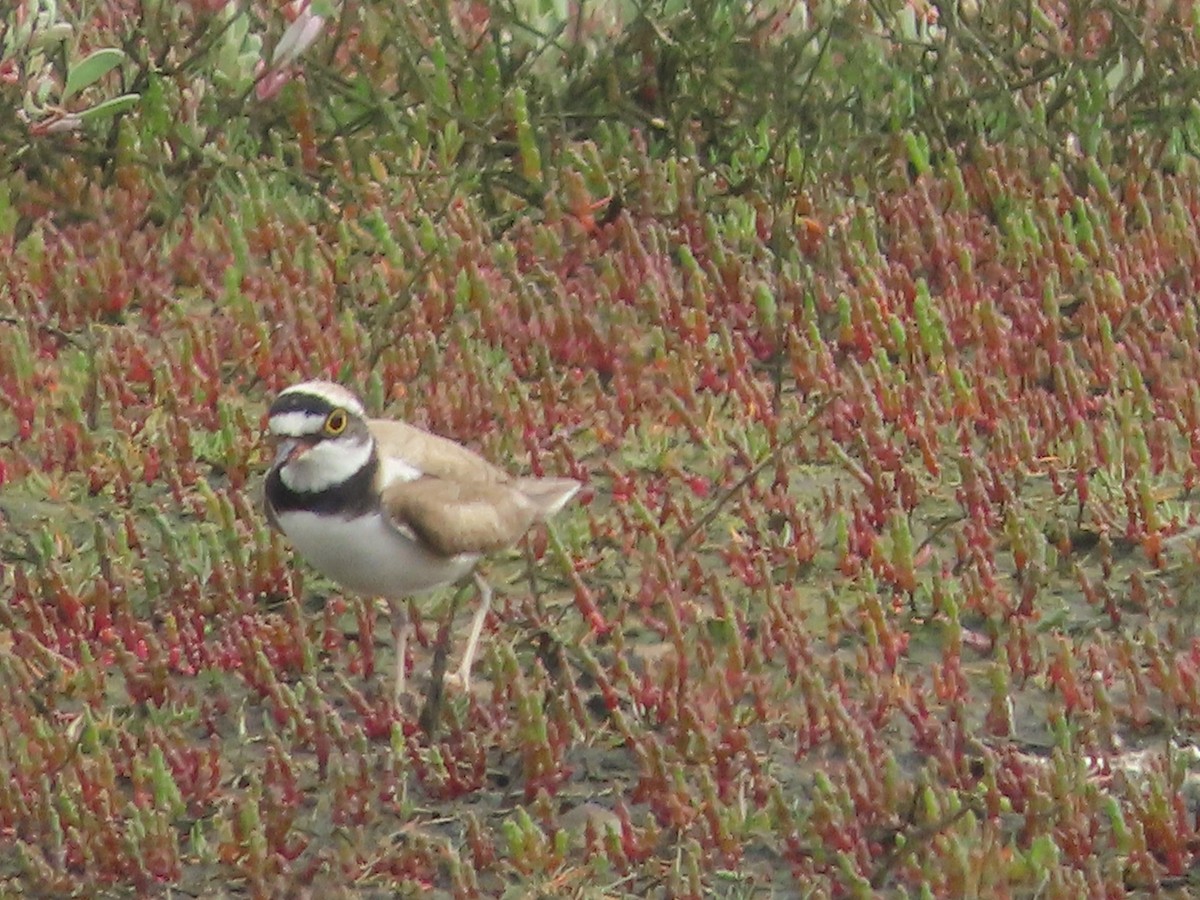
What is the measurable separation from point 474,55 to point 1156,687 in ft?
14.7

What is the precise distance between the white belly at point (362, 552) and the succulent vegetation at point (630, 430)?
0.20 meters

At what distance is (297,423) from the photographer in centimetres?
501

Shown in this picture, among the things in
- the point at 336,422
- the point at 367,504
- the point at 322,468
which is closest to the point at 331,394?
the point at 336,422

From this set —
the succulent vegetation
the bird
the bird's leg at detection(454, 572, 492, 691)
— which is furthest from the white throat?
the bird's leg at detection(454, 572, 492, 691)

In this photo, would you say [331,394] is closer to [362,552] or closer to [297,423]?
[297,423]

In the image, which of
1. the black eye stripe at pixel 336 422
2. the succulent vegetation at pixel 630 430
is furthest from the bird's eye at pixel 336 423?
the succulent vegetation at pixel 630 430

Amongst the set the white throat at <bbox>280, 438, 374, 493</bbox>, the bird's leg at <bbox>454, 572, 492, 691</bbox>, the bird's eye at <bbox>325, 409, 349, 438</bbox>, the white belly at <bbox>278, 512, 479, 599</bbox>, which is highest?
the bird's eye at <bbox>325, 409, 349, 438</bbox>

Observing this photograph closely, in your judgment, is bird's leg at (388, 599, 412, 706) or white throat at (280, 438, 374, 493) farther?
bird's leg at (388, 599, 412, 706)

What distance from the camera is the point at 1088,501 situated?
613 cm

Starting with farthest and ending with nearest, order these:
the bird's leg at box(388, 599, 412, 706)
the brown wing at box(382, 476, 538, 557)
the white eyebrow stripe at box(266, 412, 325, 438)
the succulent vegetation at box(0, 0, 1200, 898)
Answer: the bird's leg at box(388, 599, 412, 706) < the brown wing at box(382, 476, 538, 557) < the white eyebrow stripe at box(266, 412, 325, 438) < the succulent vegetation at box(0, 0, 1200, 898)

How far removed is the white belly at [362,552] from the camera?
505 centimetres

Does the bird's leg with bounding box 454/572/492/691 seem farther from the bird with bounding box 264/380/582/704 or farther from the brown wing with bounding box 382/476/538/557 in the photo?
the brown wing with bounding box 382/476/538/557

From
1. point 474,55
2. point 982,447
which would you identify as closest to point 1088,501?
point 982,447

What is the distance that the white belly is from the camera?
5.05 metres
